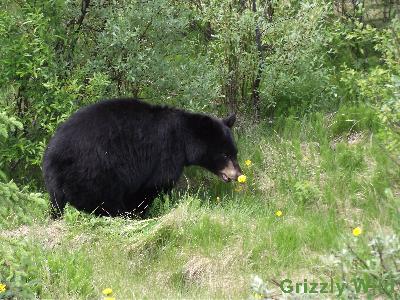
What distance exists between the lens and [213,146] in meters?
8.59

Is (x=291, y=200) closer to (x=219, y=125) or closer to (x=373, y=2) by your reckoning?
(x=219, y=125)

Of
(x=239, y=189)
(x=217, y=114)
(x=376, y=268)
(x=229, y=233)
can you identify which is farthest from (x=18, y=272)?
(x=217, y=114)

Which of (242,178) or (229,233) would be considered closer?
(229,233)

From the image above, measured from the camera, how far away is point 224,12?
31.2ft

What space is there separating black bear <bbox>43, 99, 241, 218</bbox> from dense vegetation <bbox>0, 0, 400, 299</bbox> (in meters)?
0.32

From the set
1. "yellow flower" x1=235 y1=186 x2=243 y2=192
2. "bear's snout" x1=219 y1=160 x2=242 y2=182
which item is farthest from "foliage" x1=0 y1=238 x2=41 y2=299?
"yellow flower" x1=235 y1=186 x2=243 y2=192

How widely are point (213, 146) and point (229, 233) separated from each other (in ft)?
6.27

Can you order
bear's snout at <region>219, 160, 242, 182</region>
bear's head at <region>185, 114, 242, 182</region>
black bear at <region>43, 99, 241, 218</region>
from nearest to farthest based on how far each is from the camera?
black bear at <region>43, 99, 241, 218</region> → bear's head at <region>185, 114, 242, 182</region> → bear's snout at <region>219, 160, 242, 182</region>

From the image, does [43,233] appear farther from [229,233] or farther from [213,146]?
[213,146]

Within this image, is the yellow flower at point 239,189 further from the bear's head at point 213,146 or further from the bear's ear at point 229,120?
the bear's ear at point 229,120

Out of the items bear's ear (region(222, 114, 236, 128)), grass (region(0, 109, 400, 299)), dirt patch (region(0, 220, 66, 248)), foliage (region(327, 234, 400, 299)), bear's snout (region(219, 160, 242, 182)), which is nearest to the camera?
foliage (region(327, 234, 400, 299))

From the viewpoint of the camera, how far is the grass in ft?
19.5

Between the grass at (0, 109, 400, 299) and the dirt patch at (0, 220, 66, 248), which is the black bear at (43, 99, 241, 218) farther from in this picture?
the dirt patch at (0, 220, 66, 248)

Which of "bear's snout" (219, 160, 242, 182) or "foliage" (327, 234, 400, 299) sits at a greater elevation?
"foliage" (327, 234, 400, 299)
